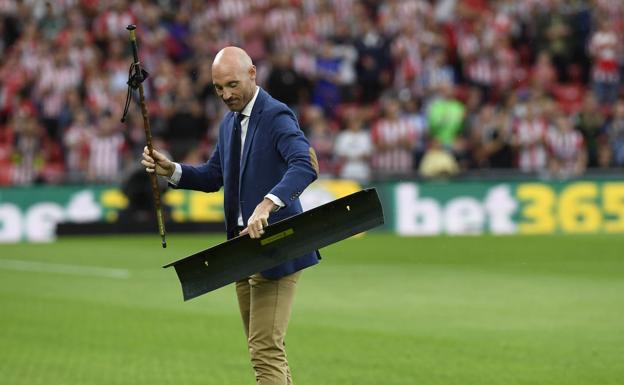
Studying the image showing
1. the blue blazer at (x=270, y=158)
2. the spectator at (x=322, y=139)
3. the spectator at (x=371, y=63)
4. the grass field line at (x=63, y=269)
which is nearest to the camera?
the blue blazer at (x=270, y=158)

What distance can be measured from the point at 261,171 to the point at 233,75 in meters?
0.57

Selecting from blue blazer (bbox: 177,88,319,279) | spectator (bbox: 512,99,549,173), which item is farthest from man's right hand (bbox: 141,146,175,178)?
spectator (bbox: 512,99,549,173)

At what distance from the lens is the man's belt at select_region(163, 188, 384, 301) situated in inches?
280

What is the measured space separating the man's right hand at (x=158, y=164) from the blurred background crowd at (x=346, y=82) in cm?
1866

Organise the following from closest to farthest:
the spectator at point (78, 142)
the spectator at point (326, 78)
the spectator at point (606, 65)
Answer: the spectator at point (78, 142)
the spectator at point (326, 78)
the spectator at point (606, 65)

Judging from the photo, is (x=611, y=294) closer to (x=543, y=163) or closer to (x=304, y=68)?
(x=543, y=163)

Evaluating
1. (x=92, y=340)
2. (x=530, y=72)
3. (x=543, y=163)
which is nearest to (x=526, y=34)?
(x=530, y=72)

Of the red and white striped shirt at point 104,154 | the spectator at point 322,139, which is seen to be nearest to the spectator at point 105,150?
the red and white striped shirt at point 104,154

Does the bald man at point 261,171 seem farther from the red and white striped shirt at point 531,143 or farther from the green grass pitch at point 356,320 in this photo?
the red and white striped shirt at point 531,143

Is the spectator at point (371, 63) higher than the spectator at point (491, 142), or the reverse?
the spectator at point (371, 63)

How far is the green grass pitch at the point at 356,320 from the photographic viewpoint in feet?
36.2

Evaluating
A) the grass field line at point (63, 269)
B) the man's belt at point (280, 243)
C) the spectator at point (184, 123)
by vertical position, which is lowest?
the grass field line at point (63, 269)

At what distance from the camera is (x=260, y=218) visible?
6801 millimetres

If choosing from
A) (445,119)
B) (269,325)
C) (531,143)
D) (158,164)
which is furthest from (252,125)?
(531,143)
